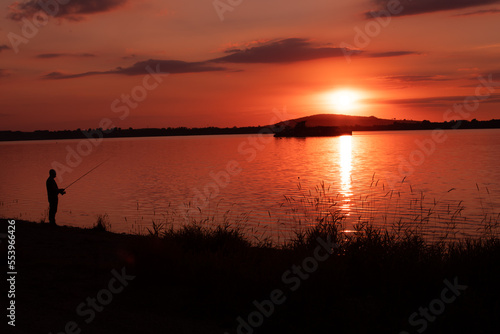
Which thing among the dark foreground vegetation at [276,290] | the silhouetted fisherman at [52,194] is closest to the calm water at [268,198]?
the silhouetted fisherman at [52,194]

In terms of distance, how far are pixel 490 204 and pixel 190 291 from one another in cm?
1873

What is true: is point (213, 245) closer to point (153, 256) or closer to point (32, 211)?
point (153, 256)

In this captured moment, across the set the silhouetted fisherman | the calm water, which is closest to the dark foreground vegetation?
the calm water

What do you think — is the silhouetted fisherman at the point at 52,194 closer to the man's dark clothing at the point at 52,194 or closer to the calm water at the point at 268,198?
the man's dark clothing at the point at 52,194

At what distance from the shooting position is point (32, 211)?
24.9m

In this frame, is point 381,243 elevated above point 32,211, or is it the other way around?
point 381,243

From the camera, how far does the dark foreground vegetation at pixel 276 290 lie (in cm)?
659

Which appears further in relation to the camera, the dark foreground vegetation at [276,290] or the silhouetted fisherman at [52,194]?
the silhouetted fisherman at [52,194]

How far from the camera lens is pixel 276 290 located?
24.1 ft

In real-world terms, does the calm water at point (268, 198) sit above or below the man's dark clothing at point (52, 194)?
below

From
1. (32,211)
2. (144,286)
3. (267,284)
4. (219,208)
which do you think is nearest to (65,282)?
(144,286)

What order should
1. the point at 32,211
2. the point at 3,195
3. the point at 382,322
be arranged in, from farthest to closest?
the point at 3,195 < the point at 32,211 < the point at 382,322

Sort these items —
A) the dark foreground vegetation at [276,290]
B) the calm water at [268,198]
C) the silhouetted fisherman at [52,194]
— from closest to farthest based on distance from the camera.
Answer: the dark foreground vegetation at [276,290], the silhouetted fisherman at [52,194], the calm water at [268,198]

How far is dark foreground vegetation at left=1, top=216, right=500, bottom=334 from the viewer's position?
259 inches
